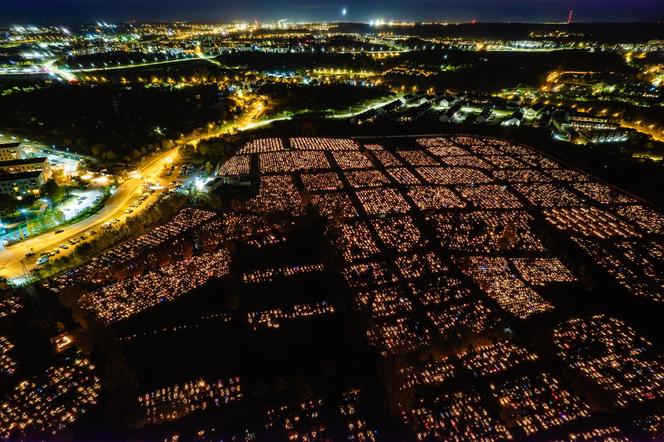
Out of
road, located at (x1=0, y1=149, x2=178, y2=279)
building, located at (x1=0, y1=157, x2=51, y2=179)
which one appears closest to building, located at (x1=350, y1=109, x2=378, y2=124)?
road, located at (x1=0, y1=149, x2=178, y2=279)

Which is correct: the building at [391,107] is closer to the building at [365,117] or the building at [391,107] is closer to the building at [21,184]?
the building at [365,117]

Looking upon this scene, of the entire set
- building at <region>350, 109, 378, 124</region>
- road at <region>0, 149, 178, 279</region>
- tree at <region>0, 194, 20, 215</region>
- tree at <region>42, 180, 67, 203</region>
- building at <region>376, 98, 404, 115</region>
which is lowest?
road at <region>0, 149, 178, 279</region>

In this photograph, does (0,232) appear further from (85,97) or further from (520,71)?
(520,71)

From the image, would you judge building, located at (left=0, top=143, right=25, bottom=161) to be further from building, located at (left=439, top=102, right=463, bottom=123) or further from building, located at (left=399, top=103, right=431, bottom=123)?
building, located at (left=439, top=102, right=463, bottom=123)

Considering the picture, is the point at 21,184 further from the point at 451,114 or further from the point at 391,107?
the point at 451,114

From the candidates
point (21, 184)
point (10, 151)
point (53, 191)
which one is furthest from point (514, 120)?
point (10, 151)

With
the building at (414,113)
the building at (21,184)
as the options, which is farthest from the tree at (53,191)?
the building at (414,113)
